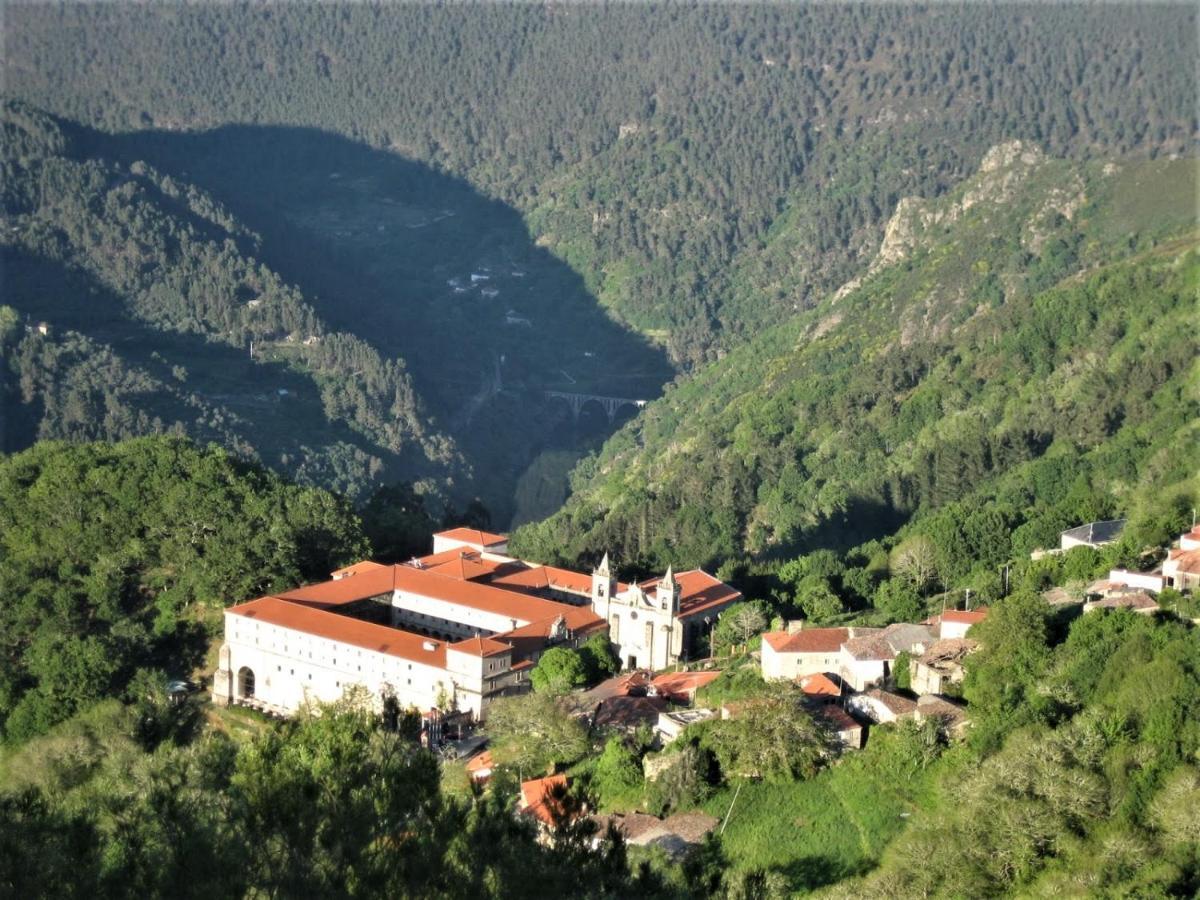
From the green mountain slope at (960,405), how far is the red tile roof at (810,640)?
13.2 meters

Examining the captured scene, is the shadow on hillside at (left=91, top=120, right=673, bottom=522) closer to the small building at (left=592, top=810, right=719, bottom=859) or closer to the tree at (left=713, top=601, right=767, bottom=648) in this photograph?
the tree at (left=713, top=601, right=767, bottom=648)

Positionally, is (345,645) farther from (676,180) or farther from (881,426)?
(676,180)

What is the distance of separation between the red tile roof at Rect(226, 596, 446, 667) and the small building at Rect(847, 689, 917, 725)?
1254 cm

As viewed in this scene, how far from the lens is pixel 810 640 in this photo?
144 feet

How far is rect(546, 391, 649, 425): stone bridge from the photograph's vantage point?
143 meters

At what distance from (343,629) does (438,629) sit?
392 cm

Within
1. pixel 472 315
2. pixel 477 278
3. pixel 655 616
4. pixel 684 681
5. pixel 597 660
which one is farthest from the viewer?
pixel 477 278

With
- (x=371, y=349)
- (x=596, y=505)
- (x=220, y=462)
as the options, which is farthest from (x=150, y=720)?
(x=371, y=349)

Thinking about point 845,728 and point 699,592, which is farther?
point 699,592

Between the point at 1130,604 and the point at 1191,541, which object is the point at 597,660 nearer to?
the point at 1130,604

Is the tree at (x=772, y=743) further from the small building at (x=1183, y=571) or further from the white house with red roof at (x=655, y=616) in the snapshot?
the white house with red roof at (x=655, y=616)

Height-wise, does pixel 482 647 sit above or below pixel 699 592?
below

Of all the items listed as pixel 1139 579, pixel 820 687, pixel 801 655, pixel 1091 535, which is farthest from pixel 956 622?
pixel 1091 535

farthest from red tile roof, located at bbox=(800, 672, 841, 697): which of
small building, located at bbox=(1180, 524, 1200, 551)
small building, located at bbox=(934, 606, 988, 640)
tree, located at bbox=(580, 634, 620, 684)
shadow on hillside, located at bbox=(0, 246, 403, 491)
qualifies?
shadow on hillside, located at bbox=(0, 246, 403, 491)
